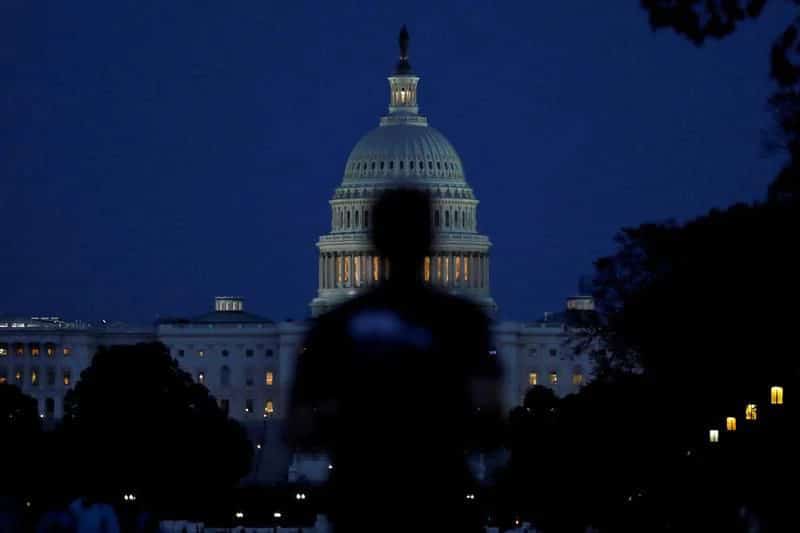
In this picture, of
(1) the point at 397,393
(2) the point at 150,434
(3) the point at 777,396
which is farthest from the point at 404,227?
(2) the point at 150,434

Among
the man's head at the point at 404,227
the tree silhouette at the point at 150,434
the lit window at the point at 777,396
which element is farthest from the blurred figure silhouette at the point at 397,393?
the tree silhouette at the point at 150,434

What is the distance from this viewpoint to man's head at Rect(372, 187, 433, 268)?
57.5ft

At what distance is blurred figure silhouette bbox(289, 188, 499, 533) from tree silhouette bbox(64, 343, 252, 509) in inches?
2945

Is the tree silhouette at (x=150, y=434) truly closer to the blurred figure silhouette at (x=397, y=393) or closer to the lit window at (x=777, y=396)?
the lit window at (x=777, y=396)

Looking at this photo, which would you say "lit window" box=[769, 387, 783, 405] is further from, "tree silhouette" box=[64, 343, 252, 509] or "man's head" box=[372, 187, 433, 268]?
"tree silhouette" box=[64, 343, 252, 509]

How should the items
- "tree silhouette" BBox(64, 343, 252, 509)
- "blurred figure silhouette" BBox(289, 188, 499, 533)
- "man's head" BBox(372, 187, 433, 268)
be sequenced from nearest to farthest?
1. "blurred figure silhouette" BBox(289, 188, 499, 533)
2. "man's head" BBox(372, 187, 433, 268)
3. "tree silhouette" BBox(64, 343, 252, 509)

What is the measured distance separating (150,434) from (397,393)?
106885 millimetres

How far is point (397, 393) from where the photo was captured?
56.8ft

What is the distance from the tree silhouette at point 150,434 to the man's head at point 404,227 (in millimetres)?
74742

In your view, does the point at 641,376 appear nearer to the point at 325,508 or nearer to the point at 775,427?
the point at 775,427

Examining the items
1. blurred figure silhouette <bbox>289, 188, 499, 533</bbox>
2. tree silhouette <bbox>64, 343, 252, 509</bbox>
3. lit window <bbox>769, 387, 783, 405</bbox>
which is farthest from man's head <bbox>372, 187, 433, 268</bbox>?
→ tree silhouette <bbox>64, 343, 252, 509</bbox>

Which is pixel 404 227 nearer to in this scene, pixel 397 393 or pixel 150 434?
pixel 397 393

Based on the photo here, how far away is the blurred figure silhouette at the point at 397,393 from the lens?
1727cm

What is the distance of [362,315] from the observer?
688 inches
